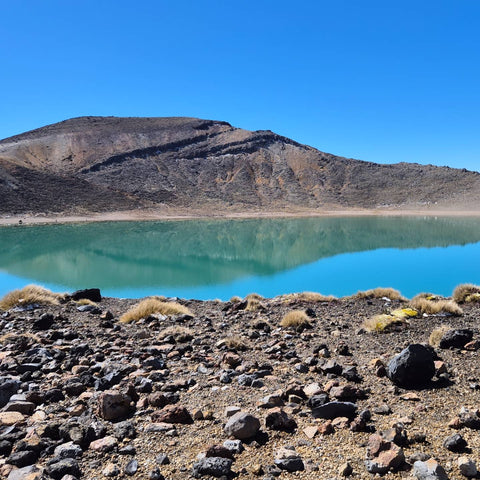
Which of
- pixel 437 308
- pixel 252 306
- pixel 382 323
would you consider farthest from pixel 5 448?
pixel 437 308

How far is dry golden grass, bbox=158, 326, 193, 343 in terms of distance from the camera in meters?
7.25

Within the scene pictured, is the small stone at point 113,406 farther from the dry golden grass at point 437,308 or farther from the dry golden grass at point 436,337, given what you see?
the dry golden grass at point 437,308

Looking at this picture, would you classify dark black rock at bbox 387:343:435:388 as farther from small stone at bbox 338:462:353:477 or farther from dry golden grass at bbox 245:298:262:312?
dry golden grass at bbox 245:298:262:312

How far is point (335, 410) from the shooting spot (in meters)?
4.09

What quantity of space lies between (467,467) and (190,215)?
7377 centimetres

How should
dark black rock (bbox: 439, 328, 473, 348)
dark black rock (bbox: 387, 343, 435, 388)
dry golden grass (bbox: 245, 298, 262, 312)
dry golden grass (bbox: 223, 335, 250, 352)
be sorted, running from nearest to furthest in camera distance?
dark black rock (bbox: 387, 343, 435, 388)
dark black rock (bbox: 439, 328, 473, 348)
dry golden grass (bbox: 223, 335, 250, 352)
dry golden grass (bbox: 245, 298, 262, 312)

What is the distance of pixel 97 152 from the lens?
103688 millimetres

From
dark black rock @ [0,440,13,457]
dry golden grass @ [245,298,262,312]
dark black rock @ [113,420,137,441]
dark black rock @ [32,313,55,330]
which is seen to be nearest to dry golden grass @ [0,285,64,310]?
dark black rock @ [32,313,55,330]

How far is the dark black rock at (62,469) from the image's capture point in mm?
3201

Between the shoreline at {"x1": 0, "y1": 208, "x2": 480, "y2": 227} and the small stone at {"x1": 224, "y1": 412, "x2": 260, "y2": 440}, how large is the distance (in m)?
60.6

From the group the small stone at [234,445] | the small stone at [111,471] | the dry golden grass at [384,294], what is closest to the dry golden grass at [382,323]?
the dry golden grass at [384,294]

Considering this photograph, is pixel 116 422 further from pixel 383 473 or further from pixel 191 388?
pixel 383 473

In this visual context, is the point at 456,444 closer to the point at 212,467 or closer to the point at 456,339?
the point at 212,467

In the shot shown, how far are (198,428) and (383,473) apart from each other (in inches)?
70.6
